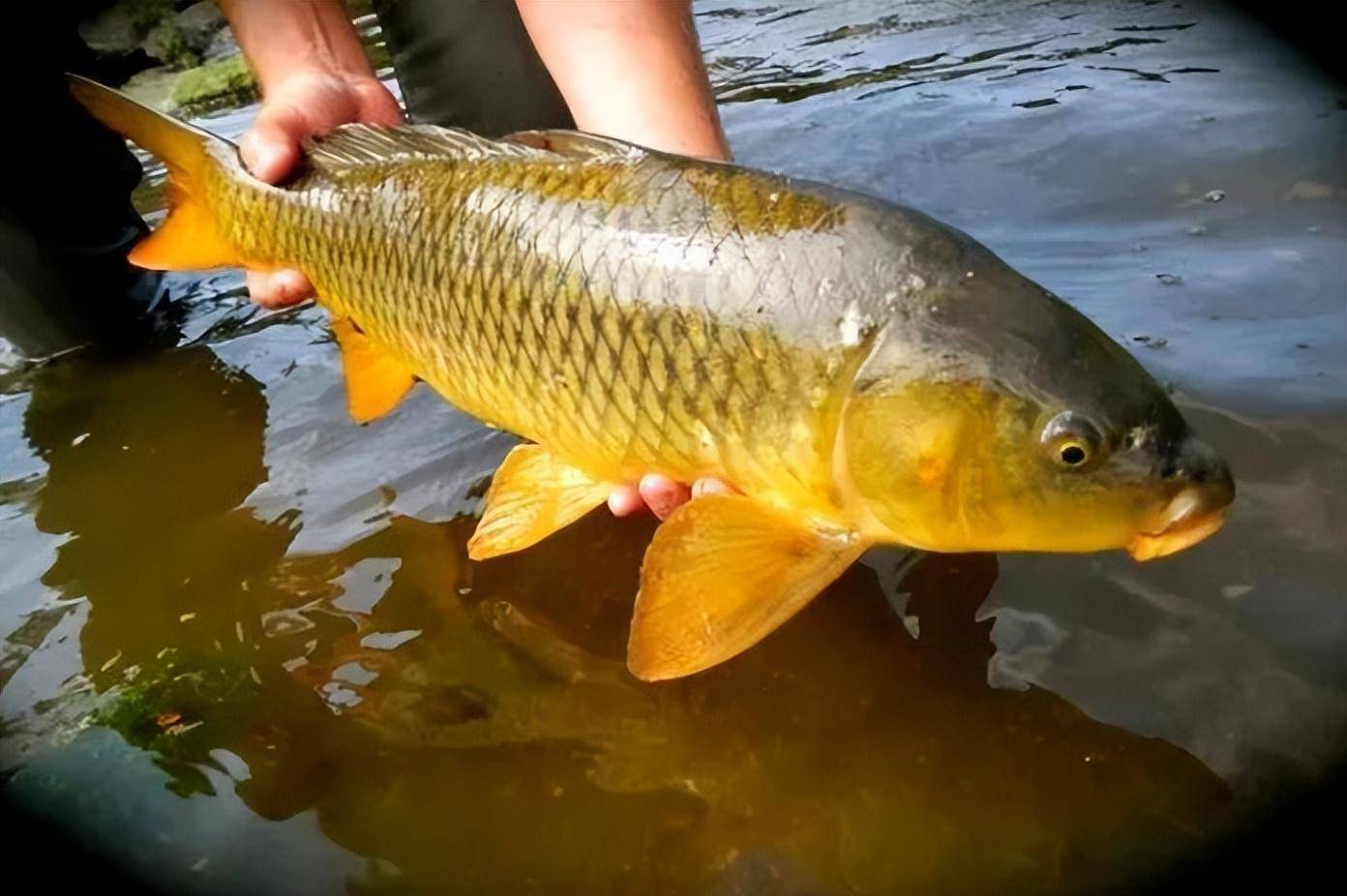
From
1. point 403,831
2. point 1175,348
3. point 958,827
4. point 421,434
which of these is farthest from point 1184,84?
point 403,831

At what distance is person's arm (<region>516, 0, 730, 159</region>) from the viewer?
195 centimetres

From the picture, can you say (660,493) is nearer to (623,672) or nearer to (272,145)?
(623,672)

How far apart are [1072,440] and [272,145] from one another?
150cm

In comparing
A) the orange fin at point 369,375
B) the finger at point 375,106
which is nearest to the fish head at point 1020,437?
the orange fin at point 369,375

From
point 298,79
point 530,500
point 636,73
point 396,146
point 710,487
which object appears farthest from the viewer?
point 298,79

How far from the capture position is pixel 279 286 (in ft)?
6.93

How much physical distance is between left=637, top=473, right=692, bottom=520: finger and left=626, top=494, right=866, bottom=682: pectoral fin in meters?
0.16

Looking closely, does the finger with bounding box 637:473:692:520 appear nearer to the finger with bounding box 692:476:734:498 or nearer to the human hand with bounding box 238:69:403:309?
the finger with bounding box 692:476:734:498

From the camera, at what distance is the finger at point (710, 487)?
1.40 metres

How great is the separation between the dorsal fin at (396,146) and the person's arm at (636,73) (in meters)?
0.34

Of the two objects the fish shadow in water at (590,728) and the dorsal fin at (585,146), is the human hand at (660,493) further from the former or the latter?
the dorsal fin at (585,146)

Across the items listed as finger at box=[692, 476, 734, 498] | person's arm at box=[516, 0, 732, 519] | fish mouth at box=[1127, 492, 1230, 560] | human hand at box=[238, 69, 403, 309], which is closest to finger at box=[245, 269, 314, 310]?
human hand at box=[238, 69, 403, 309]

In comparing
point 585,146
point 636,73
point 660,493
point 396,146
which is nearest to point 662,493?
point 660,493

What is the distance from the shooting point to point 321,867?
4.35 ft
